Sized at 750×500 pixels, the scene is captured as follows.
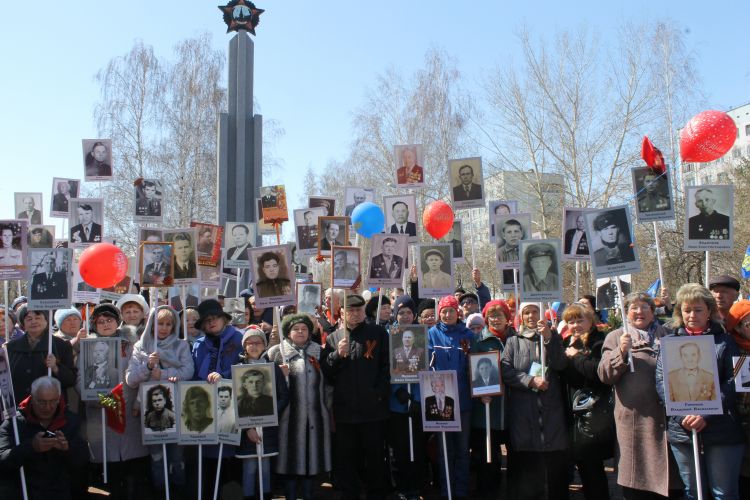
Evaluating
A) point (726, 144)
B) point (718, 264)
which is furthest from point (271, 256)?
point (718, 264)

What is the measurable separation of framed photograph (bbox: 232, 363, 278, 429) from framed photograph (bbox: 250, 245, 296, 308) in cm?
76

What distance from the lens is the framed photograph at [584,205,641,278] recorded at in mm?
5902

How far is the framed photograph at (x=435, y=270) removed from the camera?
7164mm

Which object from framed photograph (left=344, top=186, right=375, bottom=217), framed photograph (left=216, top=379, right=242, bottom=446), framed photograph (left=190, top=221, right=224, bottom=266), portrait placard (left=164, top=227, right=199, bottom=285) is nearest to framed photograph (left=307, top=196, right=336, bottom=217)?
framed photograph (left=344, top=186, right=375, bottom=217)

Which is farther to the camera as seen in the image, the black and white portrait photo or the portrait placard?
the black and white portrait photo

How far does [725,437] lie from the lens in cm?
488

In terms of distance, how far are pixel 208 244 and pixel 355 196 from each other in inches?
162

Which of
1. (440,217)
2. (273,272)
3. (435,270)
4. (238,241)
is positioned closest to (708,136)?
(435,270)

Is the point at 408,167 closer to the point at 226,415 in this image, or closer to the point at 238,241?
the point at 238,241

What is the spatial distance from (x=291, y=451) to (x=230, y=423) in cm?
70

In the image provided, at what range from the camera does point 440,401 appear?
6336 mm

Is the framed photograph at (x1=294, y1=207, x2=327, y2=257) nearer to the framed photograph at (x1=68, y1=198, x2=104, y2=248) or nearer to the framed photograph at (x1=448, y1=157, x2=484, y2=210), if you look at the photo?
the framed photograph at (x1=448, y1=157, x2=484, y2=210)

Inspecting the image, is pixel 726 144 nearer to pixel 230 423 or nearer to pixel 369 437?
pixel 369 437

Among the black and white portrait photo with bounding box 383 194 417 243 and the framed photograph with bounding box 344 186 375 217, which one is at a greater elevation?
the framed photograph with bounding box 344 186 375 217
